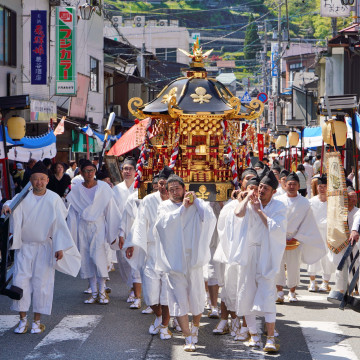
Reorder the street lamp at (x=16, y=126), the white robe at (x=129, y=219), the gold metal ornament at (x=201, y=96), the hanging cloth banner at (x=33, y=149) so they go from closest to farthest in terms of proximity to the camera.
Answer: the white robe at (x=129, y=219), the gold metal ornament at (x=201, y=96), the street lamp at (x=16, y=126), the hanging cloth banner at (x=33, y=149)

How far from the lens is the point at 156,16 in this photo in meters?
132

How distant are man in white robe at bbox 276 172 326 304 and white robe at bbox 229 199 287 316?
8.92ft

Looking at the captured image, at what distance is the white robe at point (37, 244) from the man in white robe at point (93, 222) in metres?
1.81

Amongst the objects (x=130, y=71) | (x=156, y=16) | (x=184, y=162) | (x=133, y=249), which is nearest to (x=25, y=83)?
(x=184, y=162)

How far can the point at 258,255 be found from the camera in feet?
26.3

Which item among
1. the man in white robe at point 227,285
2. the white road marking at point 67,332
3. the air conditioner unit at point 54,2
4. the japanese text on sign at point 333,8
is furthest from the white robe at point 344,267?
the air conditioner unit at point 54,2

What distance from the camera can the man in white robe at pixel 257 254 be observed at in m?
7.85

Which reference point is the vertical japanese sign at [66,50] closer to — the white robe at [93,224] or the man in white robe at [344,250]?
the white robe at [93,224]

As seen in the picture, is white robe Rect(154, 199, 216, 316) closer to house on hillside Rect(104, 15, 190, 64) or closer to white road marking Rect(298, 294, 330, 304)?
white road marking Rect(298, 294, 330, 304)

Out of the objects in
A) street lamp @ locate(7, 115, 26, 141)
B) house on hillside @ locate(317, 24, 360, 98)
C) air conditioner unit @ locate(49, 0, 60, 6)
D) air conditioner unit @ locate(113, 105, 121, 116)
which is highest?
air conditioner unit @ locate(49, 0, 60, 6)

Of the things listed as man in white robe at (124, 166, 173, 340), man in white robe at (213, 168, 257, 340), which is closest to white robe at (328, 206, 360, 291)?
man in white robe at (213, 168, 257, 340)

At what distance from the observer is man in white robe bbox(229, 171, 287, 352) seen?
25.7ft

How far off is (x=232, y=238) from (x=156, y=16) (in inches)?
5037

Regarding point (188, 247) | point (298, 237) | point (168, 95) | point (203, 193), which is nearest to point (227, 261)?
point (188, 247)
